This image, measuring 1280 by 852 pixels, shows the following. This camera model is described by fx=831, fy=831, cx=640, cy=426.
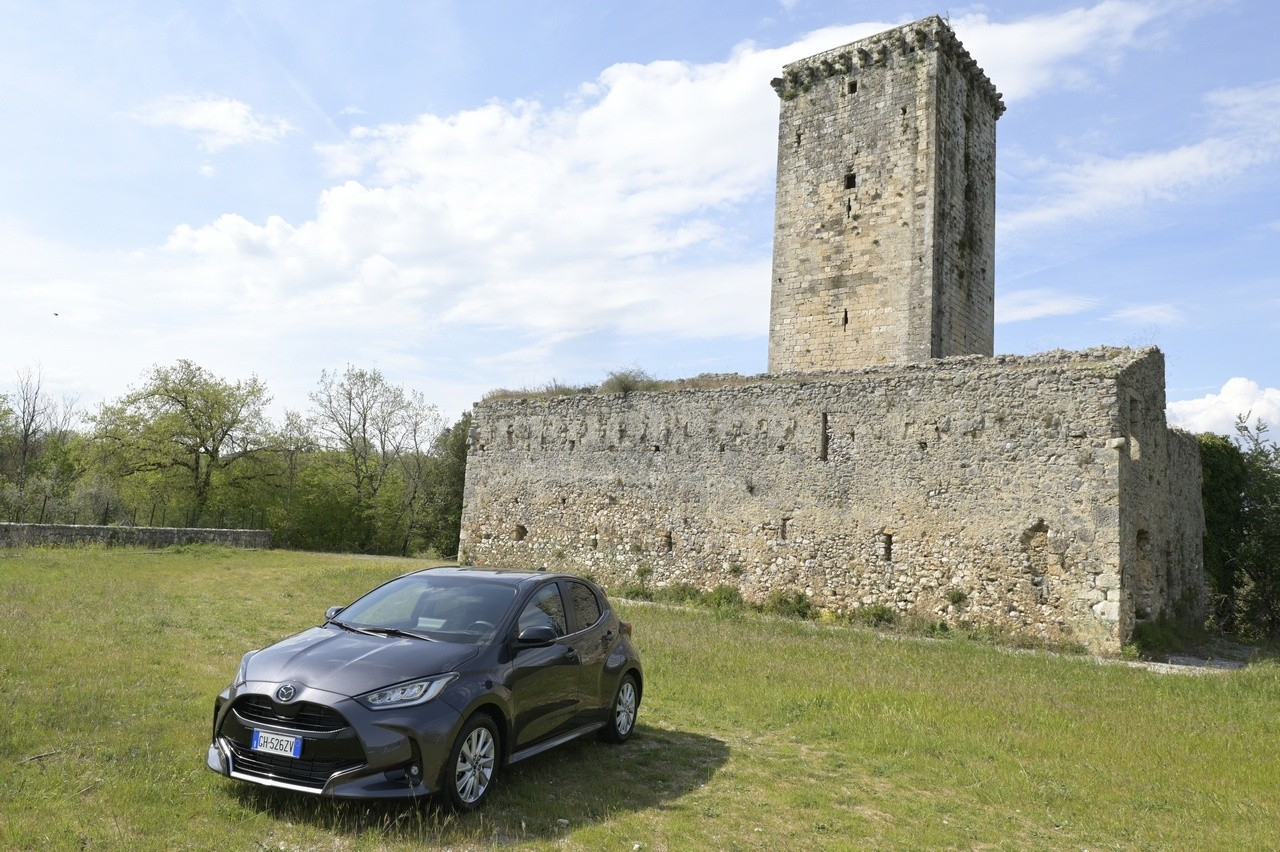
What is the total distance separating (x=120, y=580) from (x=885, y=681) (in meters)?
14.9

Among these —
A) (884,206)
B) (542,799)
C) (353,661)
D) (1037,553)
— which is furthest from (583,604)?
(884,206)

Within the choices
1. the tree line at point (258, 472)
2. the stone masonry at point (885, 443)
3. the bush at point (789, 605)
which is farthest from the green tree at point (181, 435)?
the bush at point (789, 605)

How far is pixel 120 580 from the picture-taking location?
16.7m

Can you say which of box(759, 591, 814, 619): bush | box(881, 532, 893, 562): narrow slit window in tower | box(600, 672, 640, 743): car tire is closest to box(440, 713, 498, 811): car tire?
box(600, 672, 640, 743): car tire

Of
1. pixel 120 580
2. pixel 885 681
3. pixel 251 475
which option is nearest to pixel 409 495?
pixel 251 475

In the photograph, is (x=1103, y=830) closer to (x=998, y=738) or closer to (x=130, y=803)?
(x=998, y=738)

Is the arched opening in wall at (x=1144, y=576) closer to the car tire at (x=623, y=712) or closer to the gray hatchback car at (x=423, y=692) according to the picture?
the car tire at (x=623, y=712)

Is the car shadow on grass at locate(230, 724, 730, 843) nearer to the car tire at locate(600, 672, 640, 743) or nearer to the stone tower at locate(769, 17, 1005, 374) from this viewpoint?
the car tire at locate(600, 672, 640, 743)

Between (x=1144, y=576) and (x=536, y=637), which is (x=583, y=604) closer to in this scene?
(x=536, y=637)

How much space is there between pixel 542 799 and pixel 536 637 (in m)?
1.05

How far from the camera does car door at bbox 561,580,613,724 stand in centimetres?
652

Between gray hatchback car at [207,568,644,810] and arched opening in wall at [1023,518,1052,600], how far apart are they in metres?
10.00

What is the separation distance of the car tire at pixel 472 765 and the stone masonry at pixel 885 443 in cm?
638

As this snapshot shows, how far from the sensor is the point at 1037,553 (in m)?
14.2
